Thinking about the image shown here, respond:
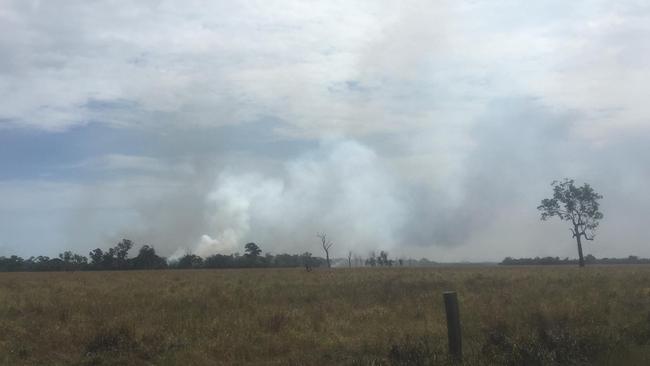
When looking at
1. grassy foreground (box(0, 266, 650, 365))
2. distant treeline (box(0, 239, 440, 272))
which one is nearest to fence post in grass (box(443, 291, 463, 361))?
grassy foreground (box(0, 266, 650, 365))

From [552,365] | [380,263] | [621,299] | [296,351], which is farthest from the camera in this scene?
[380,263]

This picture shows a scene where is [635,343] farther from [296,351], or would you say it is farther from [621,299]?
[621,299]

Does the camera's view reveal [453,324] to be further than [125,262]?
No

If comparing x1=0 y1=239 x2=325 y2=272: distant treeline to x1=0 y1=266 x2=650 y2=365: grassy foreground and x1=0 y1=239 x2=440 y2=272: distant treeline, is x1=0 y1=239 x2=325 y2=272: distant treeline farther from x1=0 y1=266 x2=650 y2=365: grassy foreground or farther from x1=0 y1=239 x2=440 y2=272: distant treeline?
x1=0 y1=266 x2=650 y2=365: grassy foreground

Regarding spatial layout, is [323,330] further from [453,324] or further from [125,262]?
[125,262]

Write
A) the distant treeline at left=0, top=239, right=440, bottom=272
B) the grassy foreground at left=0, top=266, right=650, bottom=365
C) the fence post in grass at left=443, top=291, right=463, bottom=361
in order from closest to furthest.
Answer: the fence post in grass at left=443, top=291, right=463, bottom=361, the grassy foreground at left=0, top=266, right=650, bottom=365, the distant treeline at left=0, top=239, right=440, bottom=272

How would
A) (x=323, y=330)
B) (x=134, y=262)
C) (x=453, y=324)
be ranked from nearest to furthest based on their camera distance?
(x=453, y=324), (x=323, y=330), (x=134, y=262)

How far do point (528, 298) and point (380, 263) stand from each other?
97999 millimetres

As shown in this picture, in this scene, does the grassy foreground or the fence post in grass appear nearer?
the fence post in grass

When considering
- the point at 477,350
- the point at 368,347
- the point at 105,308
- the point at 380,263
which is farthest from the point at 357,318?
the point at 380,263

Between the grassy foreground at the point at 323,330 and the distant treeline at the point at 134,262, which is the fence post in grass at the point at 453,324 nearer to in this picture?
the grassy foreground at the point at 323,330

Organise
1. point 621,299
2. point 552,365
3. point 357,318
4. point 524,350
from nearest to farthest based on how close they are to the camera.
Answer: point 552,365 < point 524,350 < point 357,318 < point 621,299

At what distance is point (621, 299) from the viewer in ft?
57.2

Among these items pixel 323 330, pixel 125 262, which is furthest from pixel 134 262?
pixel 323 330
